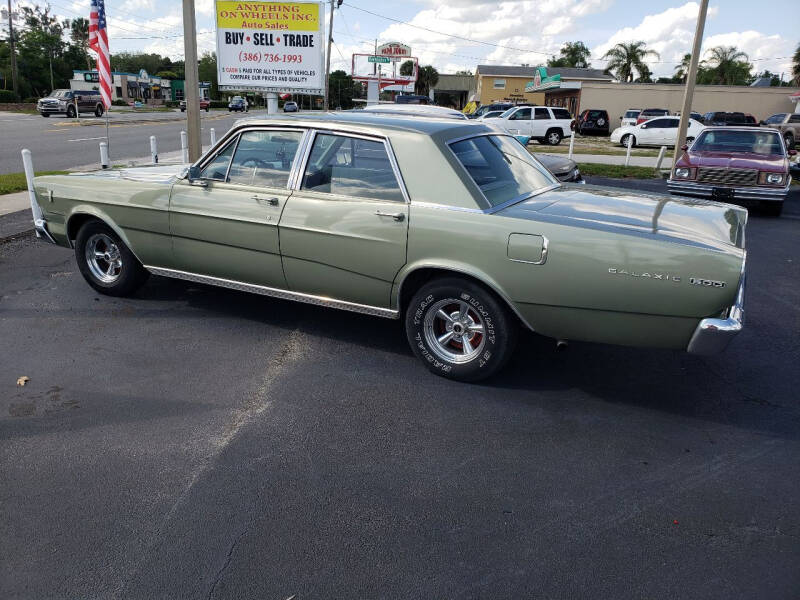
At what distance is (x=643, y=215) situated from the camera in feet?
13.7

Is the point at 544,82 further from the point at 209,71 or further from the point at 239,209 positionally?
the point at 209,71

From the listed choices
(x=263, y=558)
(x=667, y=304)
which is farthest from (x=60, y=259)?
(x=667, y=304)

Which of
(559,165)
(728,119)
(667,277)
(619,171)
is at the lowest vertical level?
(619,171)

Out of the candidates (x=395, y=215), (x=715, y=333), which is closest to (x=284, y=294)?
(x=395, y=215)

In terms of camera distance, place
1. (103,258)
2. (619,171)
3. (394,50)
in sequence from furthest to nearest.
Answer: (394,50), (619,171), (103,258)

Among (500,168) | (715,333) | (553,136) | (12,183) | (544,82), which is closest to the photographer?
(715,333)

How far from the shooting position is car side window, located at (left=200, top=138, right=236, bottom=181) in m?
5.09

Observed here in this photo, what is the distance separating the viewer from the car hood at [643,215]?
12.4ft

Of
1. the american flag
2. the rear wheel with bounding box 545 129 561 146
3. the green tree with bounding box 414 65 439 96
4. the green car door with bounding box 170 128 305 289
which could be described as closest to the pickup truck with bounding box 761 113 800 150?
the rear wheel with bounding box 545 129 561 146

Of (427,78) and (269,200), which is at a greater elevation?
(427,78)

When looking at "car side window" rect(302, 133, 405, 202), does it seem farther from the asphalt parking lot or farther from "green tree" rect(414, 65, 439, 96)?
"green tree" rect(414, 65, 439, 96)

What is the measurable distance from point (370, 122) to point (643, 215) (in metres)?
1.94

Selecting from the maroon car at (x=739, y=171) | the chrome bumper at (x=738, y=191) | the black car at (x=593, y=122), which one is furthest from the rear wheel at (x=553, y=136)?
the chrome bumper at (x=738, y=191)

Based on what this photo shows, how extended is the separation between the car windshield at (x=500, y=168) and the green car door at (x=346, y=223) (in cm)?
52
